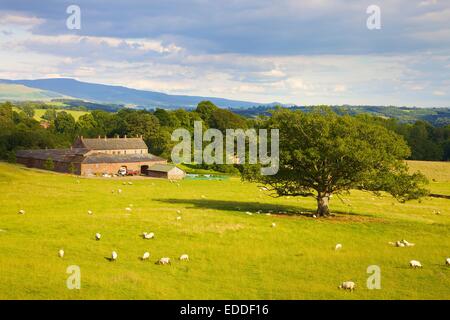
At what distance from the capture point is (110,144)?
443 ft

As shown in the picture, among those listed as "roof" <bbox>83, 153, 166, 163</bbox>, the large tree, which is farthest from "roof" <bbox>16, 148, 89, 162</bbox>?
the large tree

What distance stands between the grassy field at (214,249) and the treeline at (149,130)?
236 feet

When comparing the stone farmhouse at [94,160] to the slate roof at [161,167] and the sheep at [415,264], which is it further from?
the sheep at [415,264]

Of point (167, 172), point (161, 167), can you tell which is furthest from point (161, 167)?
point (167, 172)

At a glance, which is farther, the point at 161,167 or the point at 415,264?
the point at 161,167

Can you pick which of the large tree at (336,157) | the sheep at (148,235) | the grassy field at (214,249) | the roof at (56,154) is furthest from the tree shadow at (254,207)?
the roof at (56,154)

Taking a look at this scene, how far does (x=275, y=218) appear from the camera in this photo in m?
48.7

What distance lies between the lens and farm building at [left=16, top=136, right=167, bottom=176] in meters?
110

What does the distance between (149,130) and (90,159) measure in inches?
1817

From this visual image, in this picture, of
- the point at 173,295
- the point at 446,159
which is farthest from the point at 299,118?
the point at 446,159

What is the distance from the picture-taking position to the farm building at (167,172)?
107188 mm

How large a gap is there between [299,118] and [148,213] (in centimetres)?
1821

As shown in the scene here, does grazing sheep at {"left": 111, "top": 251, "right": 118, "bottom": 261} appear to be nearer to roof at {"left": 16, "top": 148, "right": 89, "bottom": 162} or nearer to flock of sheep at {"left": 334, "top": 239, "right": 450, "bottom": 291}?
flock of sheep at {"left": 334, "top": 239, "right": 450, "bottom": 291}

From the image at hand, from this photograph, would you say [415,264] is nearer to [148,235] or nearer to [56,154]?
[148,235]
